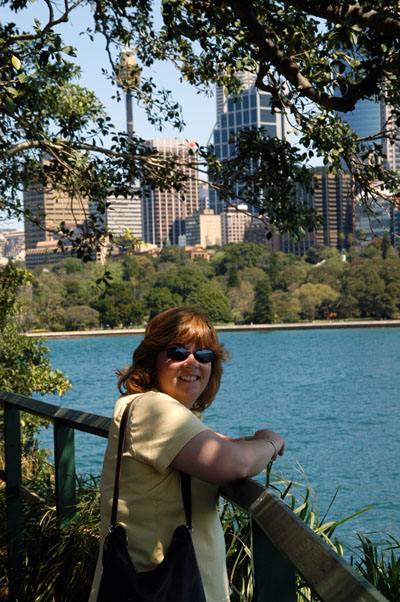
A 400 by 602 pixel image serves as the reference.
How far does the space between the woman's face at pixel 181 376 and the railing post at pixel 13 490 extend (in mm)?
1314

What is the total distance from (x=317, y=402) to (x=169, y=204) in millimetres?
26961

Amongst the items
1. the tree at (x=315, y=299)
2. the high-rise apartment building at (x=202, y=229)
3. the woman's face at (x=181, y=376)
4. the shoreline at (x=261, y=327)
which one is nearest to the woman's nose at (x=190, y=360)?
the woman's face at (x=181, y=376)

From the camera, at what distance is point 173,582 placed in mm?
1264

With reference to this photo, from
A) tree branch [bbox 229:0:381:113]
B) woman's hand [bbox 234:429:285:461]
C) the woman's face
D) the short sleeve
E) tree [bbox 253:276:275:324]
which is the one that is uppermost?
tree branch [bbox 229:0:381:113]

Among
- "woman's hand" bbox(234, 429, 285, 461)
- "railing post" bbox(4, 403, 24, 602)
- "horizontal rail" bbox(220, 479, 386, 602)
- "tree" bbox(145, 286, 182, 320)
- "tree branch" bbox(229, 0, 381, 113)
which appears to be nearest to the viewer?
"horizontal rail" bbox(220, 479, 386, 602)

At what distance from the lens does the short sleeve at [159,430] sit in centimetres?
131

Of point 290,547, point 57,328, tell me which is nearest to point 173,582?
point 290,547

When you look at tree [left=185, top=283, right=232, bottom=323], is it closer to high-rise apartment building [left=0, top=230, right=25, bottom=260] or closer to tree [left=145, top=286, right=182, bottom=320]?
tree [left=145, top=286, right=182, bottom=320]

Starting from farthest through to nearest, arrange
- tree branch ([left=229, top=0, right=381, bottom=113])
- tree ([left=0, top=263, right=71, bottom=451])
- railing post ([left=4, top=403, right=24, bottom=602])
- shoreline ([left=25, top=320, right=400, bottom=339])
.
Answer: shoreline ([left=25, top=320, right=400, bottom=339])
tree ([left=0, top=263, right=71, bottom=451])
tree branch ([left=229, top=0, right=381, bottom=113])
railing post ([left=4, top=403, right=24, bottom=602])

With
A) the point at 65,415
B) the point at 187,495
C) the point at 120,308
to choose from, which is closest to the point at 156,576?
the point at 187,495

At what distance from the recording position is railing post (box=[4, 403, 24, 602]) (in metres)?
2.59

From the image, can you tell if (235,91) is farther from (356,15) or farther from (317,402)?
(317,402)

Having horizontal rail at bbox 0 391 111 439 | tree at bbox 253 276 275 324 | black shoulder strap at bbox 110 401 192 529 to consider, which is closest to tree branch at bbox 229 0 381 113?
horizontal rail at bbox 0 391 111 439

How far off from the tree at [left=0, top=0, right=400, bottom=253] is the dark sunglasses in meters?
1.83
